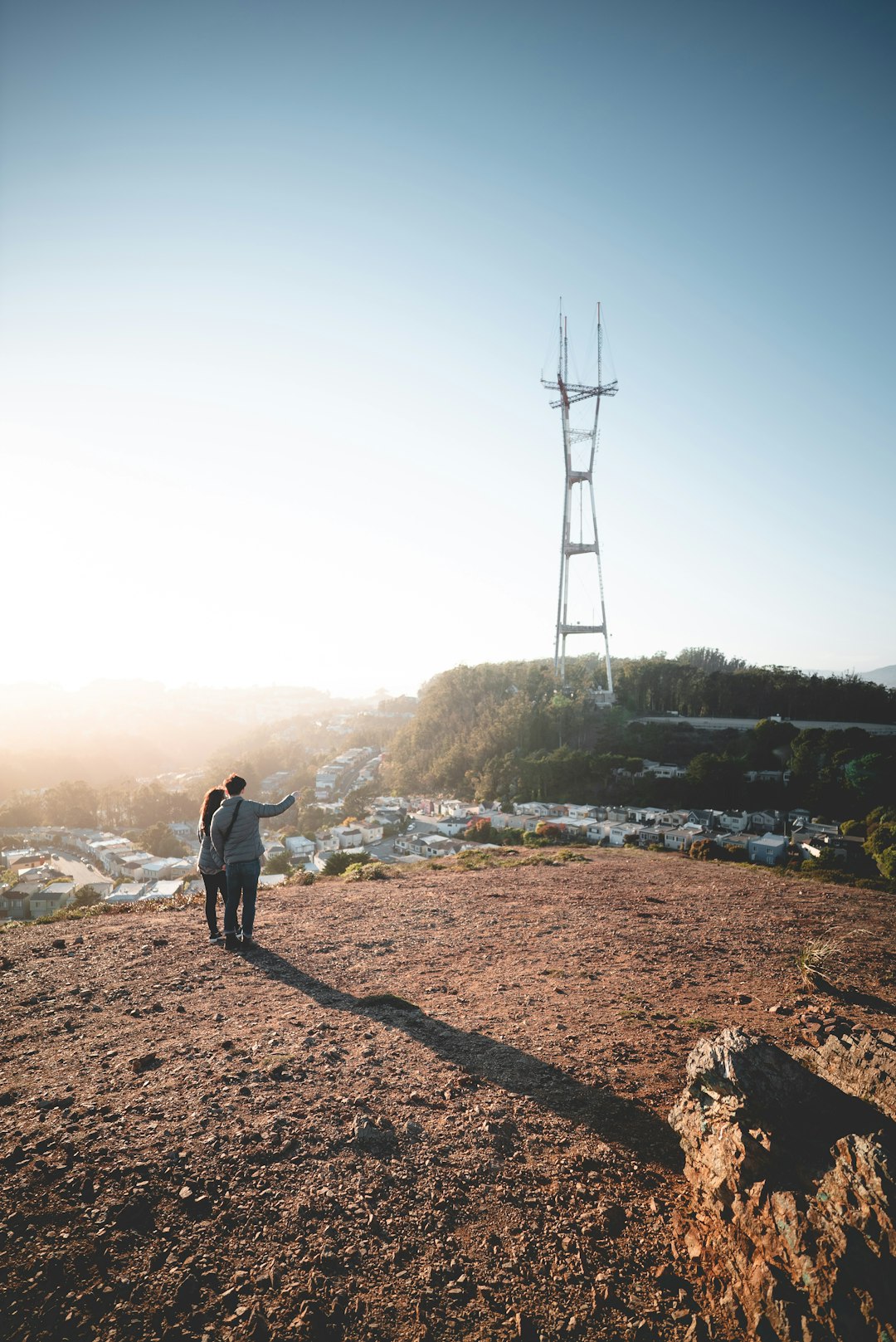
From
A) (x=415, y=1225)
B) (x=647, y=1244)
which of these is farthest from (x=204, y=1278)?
(x=647, y=1244)

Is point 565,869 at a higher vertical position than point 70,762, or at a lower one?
higher

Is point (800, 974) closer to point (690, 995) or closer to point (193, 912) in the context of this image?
point (690, 995)

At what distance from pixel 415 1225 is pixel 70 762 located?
85391 millimetres

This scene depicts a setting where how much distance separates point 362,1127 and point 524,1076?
107 centimetres

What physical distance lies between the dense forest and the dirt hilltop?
30231mm

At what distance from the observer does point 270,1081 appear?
3244 millimetres

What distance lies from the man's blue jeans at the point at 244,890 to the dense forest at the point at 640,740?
32.0 metres

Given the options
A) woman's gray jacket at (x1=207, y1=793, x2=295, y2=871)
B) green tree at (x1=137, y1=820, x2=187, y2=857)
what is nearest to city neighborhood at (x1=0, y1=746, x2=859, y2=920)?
green tree at (x1=137, y1=820, x2=187, y2=857)

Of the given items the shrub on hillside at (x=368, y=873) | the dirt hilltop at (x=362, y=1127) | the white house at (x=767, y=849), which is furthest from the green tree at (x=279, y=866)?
the dirt hilltop at (x=362, y=1127)

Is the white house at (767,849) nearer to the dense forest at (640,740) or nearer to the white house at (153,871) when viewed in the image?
the dense forest at (640,740)

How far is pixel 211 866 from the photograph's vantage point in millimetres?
5703

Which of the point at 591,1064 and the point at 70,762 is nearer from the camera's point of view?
the point at 591,1064

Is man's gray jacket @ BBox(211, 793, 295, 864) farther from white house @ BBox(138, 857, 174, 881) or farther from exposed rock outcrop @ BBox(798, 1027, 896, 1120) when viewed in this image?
white house @ BBox(138, 857, 174, 881)

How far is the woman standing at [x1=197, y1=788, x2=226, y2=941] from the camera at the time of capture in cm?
571
